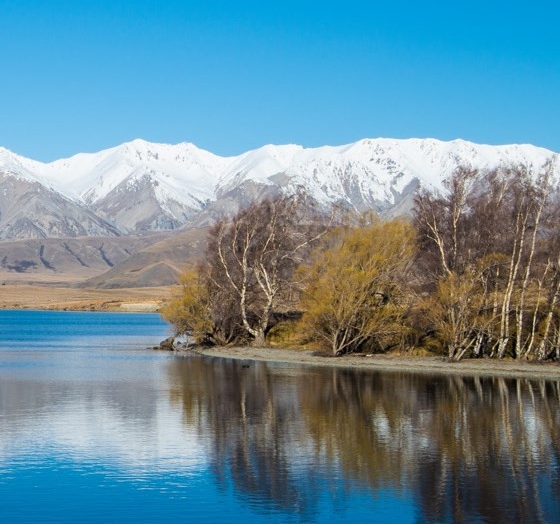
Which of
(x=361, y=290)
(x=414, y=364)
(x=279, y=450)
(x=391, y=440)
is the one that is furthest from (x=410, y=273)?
(x=279, y=450)

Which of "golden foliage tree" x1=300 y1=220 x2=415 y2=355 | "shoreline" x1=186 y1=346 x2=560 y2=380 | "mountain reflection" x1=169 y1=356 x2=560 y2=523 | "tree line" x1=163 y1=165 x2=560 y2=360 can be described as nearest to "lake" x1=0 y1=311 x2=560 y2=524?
"mountain reflection" x1=169 y1=356 x2=560 y2=523

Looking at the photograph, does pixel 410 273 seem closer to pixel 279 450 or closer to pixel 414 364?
pixel 414 364

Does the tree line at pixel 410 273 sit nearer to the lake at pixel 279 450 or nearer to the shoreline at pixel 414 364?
the shoreline at pixel 414 364

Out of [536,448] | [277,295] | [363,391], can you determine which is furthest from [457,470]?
[277,295]

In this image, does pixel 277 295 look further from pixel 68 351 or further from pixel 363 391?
pixel 363 391

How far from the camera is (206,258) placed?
80.8 meters

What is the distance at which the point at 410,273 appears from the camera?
6831cm

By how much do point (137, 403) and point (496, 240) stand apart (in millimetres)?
30085

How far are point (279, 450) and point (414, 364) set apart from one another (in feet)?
107

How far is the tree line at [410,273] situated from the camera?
6066 cm

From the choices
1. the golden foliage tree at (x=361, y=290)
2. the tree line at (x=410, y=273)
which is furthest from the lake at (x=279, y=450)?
the golden foliage tree at (x=361, y=290)

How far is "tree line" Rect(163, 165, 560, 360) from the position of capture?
199 ft

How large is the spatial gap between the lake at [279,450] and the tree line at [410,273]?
9.80 m

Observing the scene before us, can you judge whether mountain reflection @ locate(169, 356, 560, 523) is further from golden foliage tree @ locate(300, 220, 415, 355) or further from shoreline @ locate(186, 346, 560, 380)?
golden foliage tree @ locate(300, 220, 415, 355)
